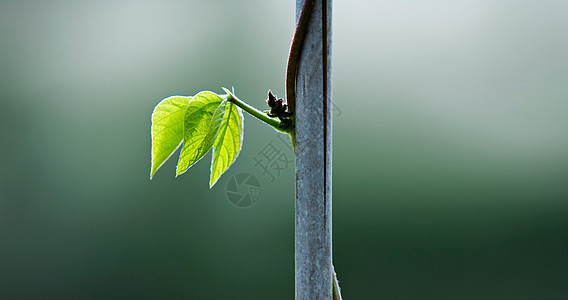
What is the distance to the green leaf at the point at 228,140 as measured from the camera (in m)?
0.22

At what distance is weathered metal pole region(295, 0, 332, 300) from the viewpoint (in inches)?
6.6

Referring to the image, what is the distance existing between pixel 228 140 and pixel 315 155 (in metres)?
0.07

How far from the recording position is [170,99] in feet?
0.72

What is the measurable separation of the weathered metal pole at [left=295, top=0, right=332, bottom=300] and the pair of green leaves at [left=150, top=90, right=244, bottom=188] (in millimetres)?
51

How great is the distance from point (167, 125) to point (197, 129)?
0.06 feet

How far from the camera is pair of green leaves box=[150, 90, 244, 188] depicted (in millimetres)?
207

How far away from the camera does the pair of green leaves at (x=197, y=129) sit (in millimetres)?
207

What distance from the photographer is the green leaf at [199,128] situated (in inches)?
8.1

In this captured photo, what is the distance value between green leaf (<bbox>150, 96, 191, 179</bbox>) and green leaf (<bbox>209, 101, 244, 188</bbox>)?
2 centimetres

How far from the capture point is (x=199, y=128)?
211 mm

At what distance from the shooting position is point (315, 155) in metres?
0.17

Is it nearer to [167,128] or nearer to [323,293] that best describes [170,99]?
[167,128]

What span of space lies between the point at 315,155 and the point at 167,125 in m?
0.09

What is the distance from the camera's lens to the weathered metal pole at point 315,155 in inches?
6.6
